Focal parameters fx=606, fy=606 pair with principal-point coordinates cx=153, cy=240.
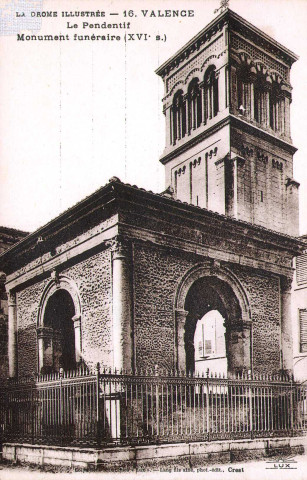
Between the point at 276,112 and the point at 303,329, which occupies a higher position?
the point at 276,112

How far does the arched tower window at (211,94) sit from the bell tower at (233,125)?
0.03 m

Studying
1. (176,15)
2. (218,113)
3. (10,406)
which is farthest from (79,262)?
(218,113)

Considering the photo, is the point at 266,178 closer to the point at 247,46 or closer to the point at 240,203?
the point at 240,203

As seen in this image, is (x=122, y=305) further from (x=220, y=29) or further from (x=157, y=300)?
(x=220, y=29)

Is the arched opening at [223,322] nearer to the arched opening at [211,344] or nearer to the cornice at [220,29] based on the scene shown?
the arched opening at [211,344]

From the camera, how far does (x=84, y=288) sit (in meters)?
14.7

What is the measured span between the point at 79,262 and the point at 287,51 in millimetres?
12574

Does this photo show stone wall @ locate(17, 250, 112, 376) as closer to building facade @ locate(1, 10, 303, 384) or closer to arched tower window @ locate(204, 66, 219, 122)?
building facade @ locate(1, 10, 303, 384)

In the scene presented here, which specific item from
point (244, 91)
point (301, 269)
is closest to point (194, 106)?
point (244, 91)

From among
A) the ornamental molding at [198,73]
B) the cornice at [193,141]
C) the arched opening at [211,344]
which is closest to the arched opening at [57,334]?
the arched opening at [211,344]

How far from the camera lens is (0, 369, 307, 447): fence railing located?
38.1 ft

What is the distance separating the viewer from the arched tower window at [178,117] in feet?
74.8

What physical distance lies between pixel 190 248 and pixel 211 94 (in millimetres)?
8320

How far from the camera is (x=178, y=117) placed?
75.4 ft
